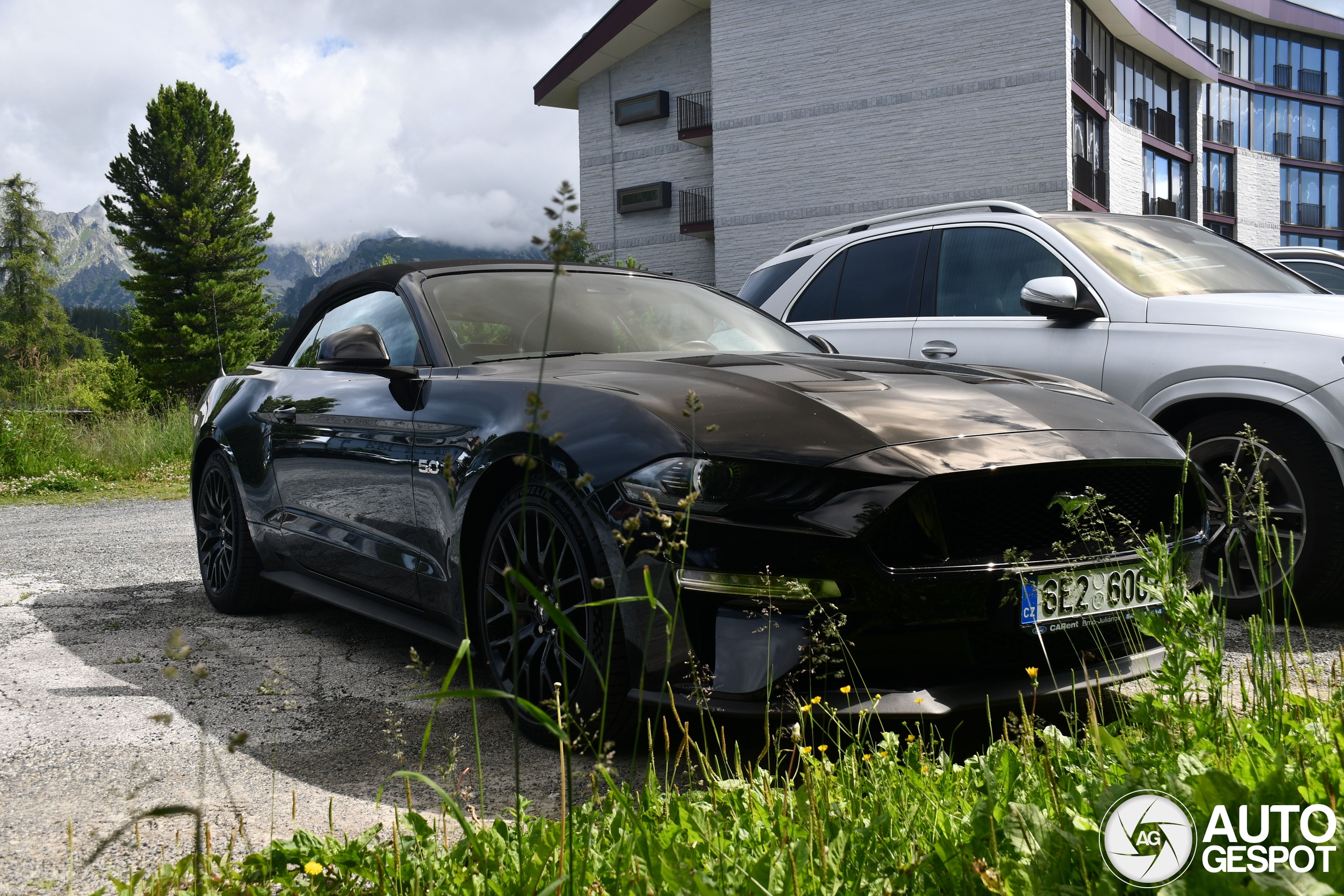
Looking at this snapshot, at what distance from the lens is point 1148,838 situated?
1.56 meters

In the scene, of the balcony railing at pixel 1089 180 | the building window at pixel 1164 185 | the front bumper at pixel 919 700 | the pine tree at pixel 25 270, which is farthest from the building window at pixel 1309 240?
the pine tree at pixel 25 270

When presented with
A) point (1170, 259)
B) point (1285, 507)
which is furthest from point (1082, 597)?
point (1170, 259)

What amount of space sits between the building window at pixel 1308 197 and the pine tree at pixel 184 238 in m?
50.7

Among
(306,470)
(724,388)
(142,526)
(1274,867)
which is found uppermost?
(724,388)

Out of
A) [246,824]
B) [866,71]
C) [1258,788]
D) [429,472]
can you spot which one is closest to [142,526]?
[429,472]

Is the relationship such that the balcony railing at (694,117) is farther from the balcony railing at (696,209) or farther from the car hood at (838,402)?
the car hood at (838,402)

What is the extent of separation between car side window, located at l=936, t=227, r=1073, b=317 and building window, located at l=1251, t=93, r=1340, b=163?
49224mm

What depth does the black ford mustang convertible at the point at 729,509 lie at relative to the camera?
2.53 m

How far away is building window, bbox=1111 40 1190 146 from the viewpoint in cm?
3216

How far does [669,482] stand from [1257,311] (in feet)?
10.2

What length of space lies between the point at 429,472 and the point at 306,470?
3.54 feet

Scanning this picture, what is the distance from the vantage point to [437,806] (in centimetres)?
265

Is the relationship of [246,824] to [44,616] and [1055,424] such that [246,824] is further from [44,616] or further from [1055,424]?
[44,616]

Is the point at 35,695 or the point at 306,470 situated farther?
the point at 306,470
